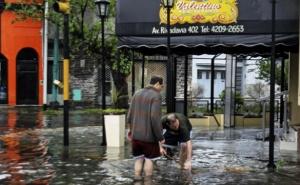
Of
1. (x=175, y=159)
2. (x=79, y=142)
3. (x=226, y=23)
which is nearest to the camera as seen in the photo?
(x=175, y=159)

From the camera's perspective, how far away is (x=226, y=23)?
1294 cm

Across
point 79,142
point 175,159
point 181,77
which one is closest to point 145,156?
point 175,159

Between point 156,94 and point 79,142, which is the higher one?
point 156,94

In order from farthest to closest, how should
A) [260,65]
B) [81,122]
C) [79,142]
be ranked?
[260,65] < [81,122] < [79,142]

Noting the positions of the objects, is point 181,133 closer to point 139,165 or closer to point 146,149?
point 139,165

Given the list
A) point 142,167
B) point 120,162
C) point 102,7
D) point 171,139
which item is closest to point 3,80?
point 102,7

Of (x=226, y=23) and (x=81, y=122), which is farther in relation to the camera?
(x=81, y=122)

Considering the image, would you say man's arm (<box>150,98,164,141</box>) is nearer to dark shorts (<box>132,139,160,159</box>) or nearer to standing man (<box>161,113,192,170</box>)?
dark shorts (<box>132,139,160,159</box>)

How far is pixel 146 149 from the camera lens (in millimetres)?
9453

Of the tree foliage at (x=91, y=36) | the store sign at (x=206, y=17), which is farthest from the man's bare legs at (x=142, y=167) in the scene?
the tree foliage at (x=91, y=36)

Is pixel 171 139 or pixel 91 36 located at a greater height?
pixel 91 36

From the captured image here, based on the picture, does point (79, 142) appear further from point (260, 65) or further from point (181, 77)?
point (181, 77)

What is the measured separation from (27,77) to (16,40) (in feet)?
7.67

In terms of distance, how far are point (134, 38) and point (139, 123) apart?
15.0 feet
